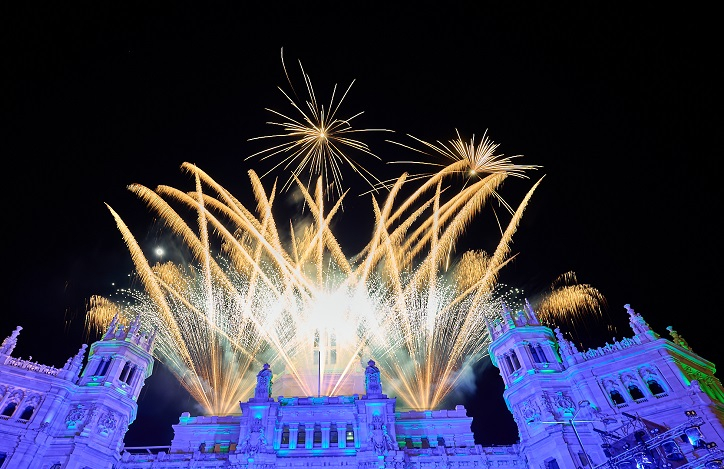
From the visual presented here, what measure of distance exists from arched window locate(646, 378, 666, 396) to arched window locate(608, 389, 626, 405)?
266 cm

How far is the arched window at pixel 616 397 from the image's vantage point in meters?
42.4

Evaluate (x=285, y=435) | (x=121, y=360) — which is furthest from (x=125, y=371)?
(x=285, y=435)

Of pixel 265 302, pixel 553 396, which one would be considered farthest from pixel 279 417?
pixel 553 396

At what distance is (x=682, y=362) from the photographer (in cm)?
4319

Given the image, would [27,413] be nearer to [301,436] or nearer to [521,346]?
[301,436]

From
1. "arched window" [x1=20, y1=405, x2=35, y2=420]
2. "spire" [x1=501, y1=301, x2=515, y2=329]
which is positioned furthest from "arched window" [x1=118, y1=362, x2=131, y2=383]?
"spire" [x1=501, y1=301, x2=515, y2=329]

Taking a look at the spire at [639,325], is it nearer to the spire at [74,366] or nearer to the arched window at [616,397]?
the arched window at [616,397]

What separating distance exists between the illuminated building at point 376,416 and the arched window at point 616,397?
95mm

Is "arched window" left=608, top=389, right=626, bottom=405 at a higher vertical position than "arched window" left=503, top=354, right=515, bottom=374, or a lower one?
lower

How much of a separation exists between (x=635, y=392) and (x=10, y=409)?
194 feet

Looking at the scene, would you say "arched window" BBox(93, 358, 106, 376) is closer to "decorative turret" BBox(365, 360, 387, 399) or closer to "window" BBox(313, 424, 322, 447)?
"window" BBox(313, 424, 322, 447)

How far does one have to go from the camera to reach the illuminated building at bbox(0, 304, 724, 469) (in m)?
40.8

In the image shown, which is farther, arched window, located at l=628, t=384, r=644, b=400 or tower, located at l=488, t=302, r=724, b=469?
arched window, located at l=628, t=384, r=644, b=400

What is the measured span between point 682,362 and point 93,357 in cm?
6007
